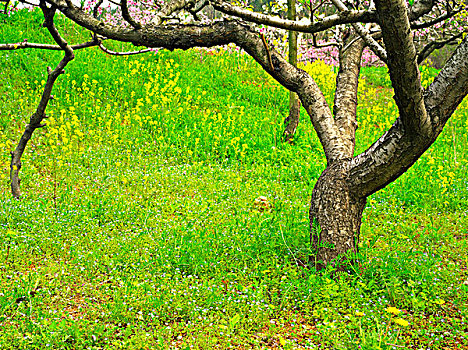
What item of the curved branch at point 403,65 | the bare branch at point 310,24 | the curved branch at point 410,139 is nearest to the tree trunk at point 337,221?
the curved branch at point 410,139

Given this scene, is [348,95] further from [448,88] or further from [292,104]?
[292,104]

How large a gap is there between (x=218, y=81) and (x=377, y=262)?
24.7ft

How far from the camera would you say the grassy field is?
11.5 ft

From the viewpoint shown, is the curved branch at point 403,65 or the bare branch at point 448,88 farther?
the bare branch at point 448,88

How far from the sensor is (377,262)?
14.5 ft

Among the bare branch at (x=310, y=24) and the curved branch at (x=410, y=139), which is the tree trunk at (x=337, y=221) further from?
the bare branch at (x=310, y=24)

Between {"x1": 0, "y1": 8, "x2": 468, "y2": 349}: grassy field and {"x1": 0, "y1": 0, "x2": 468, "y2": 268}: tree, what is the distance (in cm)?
61

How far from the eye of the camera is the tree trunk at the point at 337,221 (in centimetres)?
419

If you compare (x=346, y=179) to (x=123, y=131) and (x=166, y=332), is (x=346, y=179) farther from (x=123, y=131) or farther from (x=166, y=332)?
(x=123, y=131)

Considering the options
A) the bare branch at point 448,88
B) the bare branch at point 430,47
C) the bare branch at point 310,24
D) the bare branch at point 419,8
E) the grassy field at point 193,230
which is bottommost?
the grassy field at point 193,230

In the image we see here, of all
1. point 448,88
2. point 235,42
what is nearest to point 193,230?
point 235,42

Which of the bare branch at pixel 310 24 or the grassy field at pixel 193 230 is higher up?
the bare branch at pixel 310 24

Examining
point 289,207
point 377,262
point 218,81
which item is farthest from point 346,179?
point 218,81

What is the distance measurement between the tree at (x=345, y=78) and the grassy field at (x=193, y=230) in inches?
24.1
